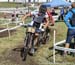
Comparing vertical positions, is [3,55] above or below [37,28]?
below

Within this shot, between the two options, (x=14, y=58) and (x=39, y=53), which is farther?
(x=39, y=53)

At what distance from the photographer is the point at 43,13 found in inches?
482

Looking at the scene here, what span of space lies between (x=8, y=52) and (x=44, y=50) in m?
1.37

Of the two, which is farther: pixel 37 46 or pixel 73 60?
pixel 37 46

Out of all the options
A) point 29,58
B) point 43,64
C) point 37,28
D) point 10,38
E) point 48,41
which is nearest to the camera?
point 43,64

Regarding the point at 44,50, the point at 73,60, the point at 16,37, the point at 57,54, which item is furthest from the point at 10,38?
the point at 73,60

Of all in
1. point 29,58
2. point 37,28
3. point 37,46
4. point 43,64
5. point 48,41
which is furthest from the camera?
point 48,41

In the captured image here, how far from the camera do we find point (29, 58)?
10992 mm

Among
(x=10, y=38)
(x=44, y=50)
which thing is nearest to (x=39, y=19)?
(x=44, y=50)

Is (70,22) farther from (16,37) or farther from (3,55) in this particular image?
(16,37)

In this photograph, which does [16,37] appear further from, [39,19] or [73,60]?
[73,60]

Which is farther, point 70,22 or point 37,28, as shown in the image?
point 37,28

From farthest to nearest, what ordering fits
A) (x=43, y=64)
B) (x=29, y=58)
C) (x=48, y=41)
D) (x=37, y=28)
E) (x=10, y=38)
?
1. (x=10, y=38)
2. (x=48, y=41)
3. (x=37, y=28)
4. (x=29, y=58)
5. (x=43, y=64)

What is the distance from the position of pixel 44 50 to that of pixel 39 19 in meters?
1.19
